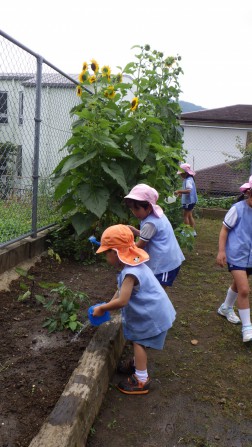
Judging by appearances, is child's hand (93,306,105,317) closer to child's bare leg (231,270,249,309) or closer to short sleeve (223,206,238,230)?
child's bare leg (231,270,249,309)

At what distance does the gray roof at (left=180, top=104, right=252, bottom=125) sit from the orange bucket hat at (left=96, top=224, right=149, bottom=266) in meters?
13.6

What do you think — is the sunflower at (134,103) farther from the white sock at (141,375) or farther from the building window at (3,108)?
the white sock at (141,375)

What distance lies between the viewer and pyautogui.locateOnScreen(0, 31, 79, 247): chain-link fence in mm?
3840

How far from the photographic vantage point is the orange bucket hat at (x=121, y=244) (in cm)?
256

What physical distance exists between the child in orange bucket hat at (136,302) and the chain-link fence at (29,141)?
5.40ft

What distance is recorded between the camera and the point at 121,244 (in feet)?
8.46

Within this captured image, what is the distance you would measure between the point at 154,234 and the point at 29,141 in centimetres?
184

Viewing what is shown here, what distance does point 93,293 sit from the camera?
156 inches

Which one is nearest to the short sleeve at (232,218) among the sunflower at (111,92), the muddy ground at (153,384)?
the muddy ground at (153,384)

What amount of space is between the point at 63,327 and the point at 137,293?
2.39 ft

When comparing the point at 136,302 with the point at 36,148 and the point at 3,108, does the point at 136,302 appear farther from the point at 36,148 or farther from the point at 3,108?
the point at 36,148

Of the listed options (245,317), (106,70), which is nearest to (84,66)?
(106,70)

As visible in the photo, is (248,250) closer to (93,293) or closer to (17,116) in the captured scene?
(93,293)

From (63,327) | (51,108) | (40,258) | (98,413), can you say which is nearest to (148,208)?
(63,327)
